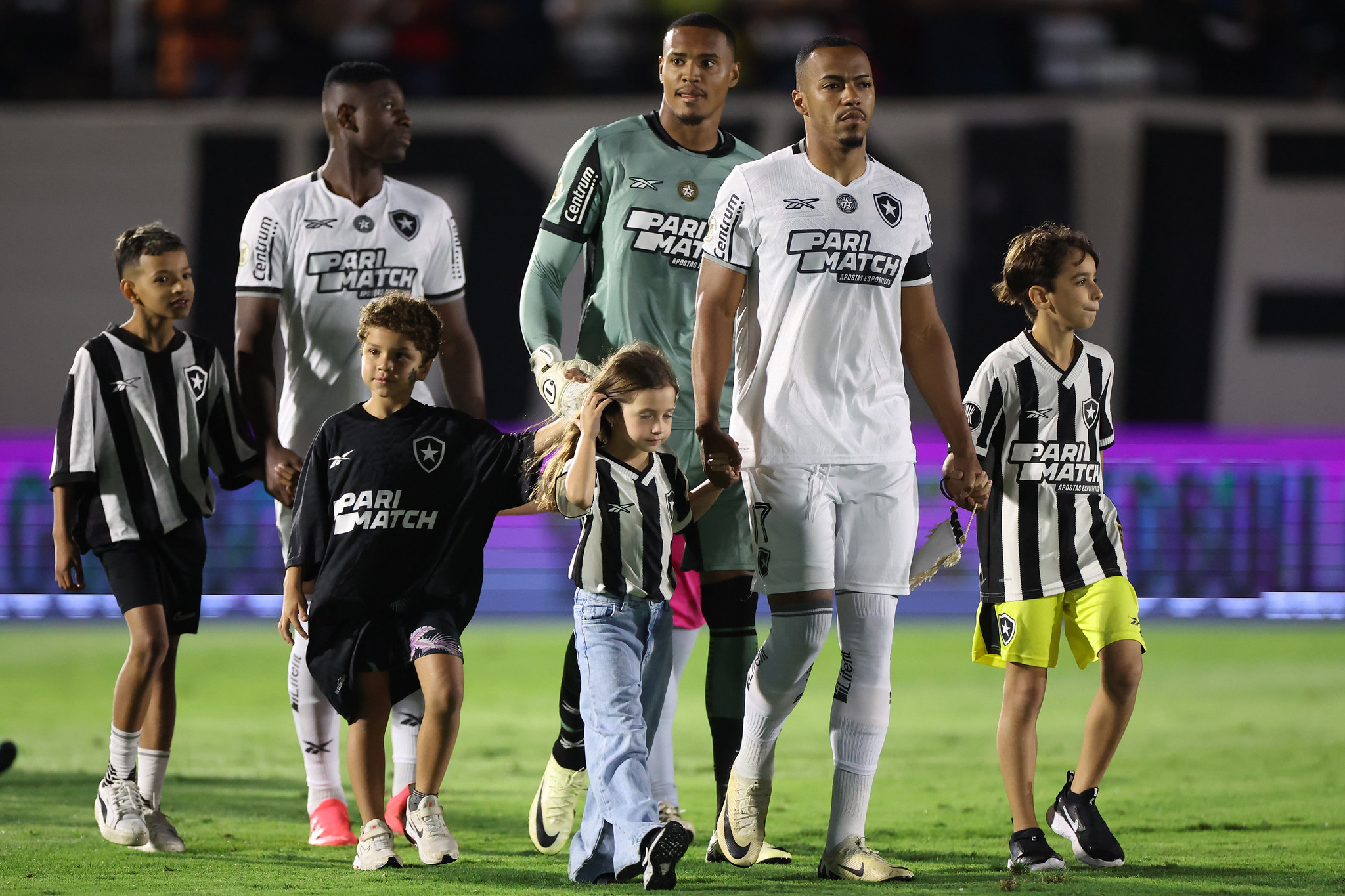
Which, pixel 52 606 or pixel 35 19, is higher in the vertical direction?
pixel 35 19

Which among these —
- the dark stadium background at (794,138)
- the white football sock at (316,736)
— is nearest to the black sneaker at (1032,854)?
the white football sock at (316,736)

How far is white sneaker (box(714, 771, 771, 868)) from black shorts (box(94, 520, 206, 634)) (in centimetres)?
163

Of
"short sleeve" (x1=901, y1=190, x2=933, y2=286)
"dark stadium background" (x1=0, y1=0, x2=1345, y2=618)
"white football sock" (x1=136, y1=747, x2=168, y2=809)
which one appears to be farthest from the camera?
"dark stadium background" (x1=0, y1=0, x2=1345, y2=618)

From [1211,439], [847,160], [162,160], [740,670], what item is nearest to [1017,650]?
[740,670]

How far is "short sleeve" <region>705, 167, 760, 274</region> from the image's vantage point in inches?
158

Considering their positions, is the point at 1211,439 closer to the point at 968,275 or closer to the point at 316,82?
the point at 968,275

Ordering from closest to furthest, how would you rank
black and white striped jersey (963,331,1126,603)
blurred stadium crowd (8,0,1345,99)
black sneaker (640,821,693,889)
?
black sneaker (640,821,693,889)
black and white striped jersey (963,331,1126,603)
blurred stadium crowd (8,0,1345,99)

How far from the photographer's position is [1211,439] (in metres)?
11.7

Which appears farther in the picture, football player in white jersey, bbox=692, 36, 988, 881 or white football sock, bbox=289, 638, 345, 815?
white football sock, bbox=289, 638, 345, 815

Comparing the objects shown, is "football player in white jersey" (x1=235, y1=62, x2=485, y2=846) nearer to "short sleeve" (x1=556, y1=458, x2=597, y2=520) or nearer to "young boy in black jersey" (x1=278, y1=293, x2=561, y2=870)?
"young boy in black jersey" (x1=278, y1=293, x2=561, y2=870)

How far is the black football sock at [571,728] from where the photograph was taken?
14.3 ft

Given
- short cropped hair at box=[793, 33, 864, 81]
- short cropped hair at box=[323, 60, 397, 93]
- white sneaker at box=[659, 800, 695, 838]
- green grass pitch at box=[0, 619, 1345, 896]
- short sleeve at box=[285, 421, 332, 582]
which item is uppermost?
short cropped hair at box=[323, 60, 397, 93]

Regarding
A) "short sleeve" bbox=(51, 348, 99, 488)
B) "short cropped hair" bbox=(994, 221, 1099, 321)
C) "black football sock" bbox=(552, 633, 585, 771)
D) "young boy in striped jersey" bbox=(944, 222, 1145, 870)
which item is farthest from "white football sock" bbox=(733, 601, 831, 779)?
"short sleeve" bbox=(51, 348, 99, 488)

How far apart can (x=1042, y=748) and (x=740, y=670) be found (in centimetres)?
262
